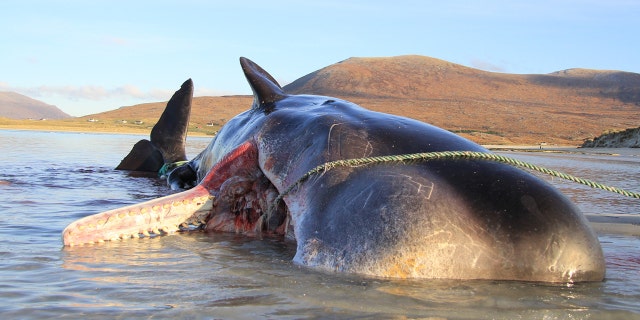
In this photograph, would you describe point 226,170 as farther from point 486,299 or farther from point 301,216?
point 486,299

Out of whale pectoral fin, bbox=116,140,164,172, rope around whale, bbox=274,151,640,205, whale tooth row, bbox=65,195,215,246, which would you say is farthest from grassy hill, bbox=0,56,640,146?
Result: rope around whale, bbox=274,151,640,205

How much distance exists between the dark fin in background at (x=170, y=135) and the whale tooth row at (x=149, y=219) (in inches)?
220

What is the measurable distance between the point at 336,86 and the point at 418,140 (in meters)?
82.7

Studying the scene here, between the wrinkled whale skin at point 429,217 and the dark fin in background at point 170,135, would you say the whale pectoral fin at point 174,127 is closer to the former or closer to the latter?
the dark fin in background at point 170,135

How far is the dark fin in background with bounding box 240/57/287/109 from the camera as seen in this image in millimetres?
6578

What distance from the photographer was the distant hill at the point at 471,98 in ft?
221

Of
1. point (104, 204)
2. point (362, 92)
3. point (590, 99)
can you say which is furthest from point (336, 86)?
point (104, 204)

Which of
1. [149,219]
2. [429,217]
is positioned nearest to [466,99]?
[149,219]

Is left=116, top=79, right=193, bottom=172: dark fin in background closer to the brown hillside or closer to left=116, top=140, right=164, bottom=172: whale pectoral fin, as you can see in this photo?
left=116, top=140, right=164, bottom=172: whale pectoral fin

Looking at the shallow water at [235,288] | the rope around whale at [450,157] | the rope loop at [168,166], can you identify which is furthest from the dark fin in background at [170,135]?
the rope around whale at [450,157]

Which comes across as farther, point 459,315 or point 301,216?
point 301,216

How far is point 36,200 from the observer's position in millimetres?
7199

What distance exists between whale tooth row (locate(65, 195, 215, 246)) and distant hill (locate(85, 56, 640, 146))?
54.0m

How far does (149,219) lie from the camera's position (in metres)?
5.15
